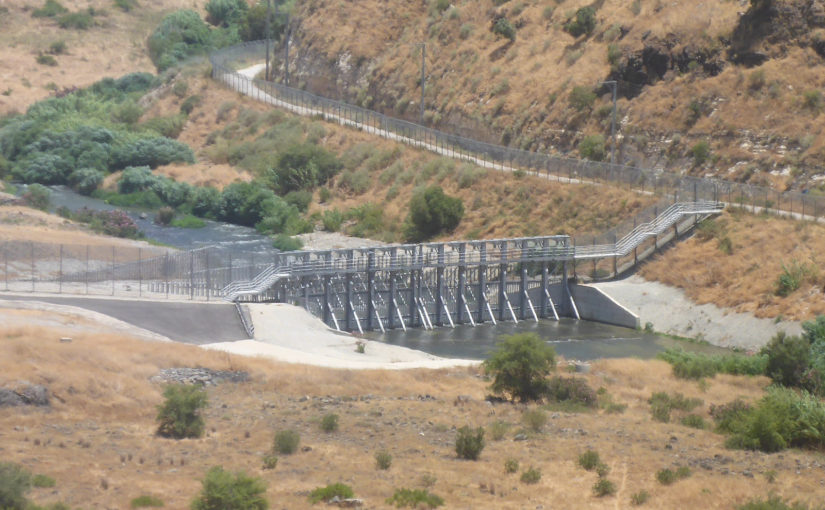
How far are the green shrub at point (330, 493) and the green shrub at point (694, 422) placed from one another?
15.6 meters

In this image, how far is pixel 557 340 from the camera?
227ft

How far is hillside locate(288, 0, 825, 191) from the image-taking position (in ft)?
289

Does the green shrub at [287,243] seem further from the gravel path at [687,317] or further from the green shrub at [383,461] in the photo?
the green shrub at [383,461]

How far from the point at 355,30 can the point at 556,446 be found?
302 feet

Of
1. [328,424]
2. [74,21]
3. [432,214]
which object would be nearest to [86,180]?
[432,214]

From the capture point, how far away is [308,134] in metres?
113

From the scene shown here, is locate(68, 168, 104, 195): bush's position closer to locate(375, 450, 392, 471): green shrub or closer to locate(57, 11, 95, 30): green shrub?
locate(57, 11, 95, 30): green shrub

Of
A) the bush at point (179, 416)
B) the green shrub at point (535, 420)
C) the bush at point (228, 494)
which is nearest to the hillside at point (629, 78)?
the green shrub at point (535, 420)

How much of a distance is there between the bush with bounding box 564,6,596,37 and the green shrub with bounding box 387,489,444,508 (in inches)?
3010

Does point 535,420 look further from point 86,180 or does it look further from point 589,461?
point 86,180

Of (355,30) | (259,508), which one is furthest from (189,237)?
(259,508)

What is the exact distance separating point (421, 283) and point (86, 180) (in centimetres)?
4290

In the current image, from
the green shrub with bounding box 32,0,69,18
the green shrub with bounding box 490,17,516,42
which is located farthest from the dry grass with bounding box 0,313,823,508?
the green shrub with bounding box 32,0,69,18

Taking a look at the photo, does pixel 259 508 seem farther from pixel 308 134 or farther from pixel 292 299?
pixel 308 134
